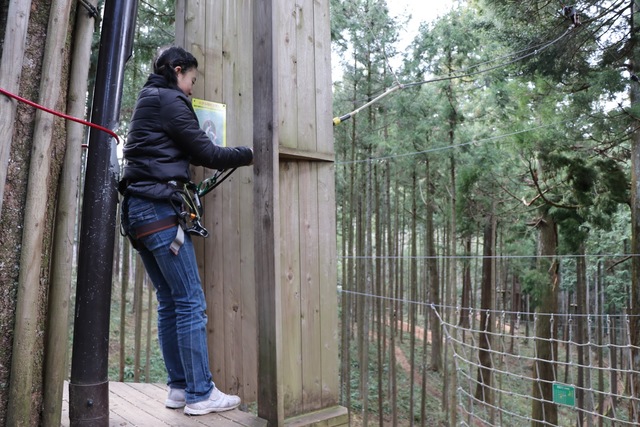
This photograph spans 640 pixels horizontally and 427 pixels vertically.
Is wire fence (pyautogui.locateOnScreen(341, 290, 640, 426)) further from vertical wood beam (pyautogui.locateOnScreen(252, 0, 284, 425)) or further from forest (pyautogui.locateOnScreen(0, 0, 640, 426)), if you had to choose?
vertical wood beam (pyautogui.locateOnScreen(252, 0, 284, 425))

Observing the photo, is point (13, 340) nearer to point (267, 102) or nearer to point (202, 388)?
point (202, 388)

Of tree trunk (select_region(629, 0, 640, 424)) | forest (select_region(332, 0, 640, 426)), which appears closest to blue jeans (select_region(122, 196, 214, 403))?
forest (select_region(332, 0, 640, 426))

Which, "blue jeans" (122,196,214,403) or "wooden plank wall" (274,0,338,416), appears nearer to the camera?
"blue jeans" (122,196,214,403)

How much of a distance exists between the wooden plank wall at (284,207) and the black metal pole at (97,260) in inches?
19.9

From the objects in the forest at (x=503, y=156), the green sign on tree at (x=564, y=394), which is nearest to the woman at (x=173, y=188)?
the forest at (x=503, y=156)

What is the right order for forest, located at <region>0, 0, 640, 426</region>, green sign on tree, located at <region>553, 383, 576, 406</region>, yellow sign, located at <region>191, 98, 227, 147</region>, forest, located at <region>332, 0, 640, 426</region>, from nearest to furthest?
forest, located at <region>0, 0, 640, 426</region>, yellow sign, located at <region>191, 98, 227, 147</region>, green sign on tree, located at <region>553, 383, 576, 406</region>, forest, located at <region>332, 0, 640, 426</region>

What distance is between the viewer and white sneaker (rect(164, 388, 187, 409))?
1867 millimetres

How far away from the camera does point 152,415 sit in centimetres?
179

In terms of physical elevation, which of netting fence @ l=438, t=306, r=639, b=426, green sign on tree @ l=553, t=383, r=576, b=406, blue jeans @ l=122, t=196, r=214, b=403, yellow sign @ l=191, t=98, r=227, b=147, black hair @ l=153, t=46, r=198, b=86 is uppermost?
black hair @ l=153, t=46, r=198, b=86

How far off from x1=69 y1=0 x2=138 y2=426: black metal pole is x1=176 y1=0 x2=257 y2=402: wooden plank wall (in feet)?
1.97

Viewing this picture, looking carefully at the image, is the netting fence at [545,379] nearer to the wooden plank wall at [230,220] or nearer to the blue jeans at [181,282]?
the wooden plank wall at [230,220]

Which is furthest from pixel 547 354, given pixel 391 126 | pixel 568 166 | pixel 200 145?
pixel 200 145

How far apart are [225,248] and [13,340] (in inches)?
38.3

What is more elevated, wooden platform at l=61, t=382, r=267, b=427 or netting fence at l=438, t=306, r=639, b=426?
wooden platform at l=61, t=382, r=267, b=427
